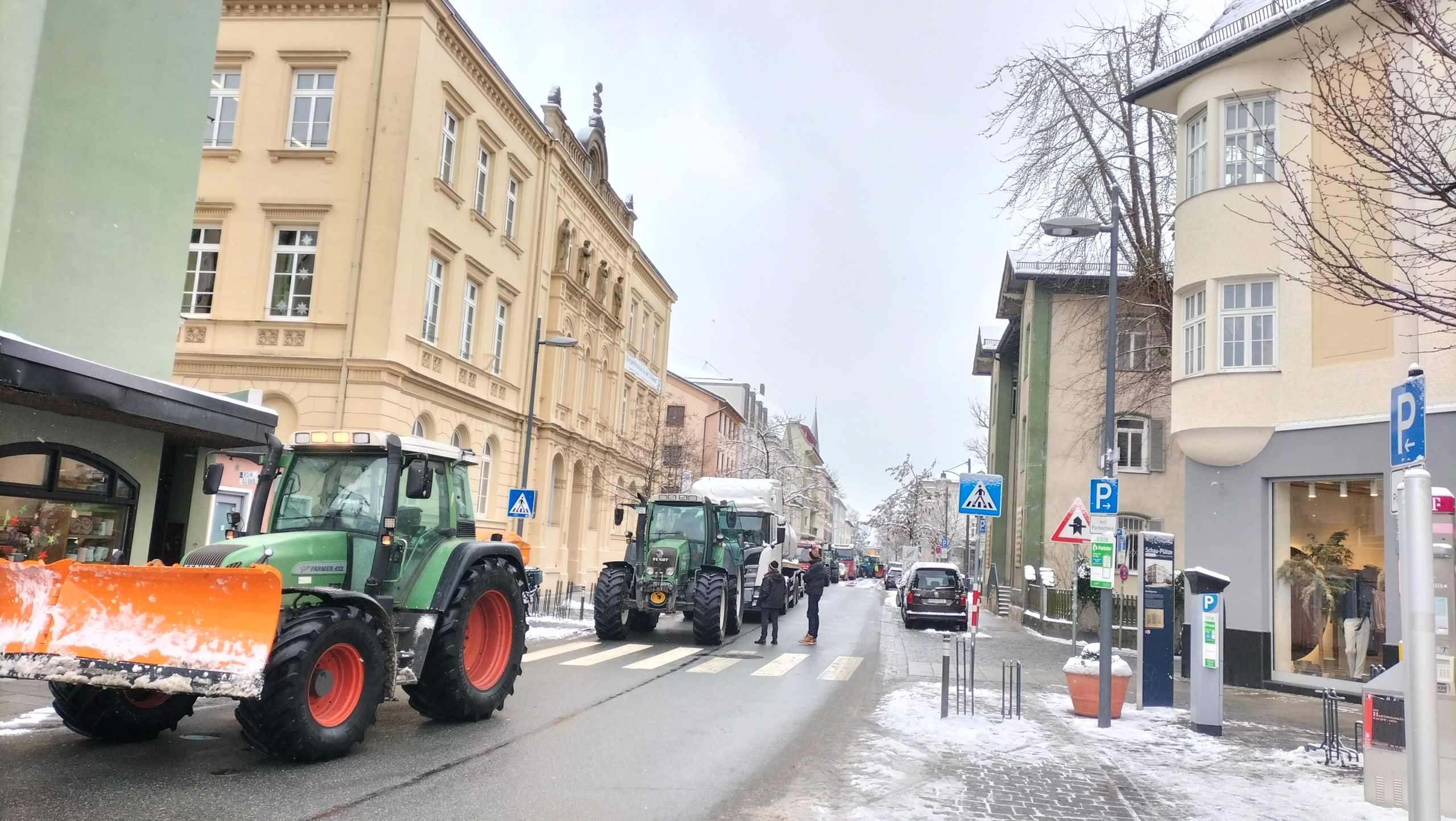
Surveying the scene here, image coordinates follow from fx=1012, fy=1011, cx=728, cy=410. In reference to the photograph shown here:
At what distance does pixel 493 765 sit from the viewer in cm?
763

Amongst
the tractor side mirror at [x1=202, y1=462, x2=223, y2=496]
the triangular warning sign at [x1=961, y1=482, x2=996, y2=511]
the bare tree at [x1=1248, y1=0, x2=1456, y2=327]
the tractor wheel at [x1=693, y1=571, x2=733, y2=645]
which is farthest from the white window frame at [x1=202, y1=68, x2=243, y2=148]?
the bare tree at [x1=1248, y1=0, x2=1456, y2=327]

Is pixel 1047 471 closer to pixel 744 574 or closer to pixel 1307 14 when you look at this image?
pixel 744 574

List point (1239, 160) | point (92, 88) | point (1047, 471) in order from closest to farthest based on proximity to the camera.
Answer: point (92, 88) < point (1239, 160) < point (1047, 471)

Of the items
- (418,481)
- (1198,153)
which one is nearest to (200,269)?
(418,481)

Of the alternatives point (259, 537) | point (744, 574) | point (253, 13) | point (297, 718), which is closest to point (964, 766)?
point (297, 718)

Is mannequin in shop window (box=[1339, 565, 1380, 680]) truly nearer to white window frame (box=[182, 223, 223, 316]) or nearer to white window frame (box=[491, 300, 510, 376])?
white window frame (box=[491, 300, 510, 376])

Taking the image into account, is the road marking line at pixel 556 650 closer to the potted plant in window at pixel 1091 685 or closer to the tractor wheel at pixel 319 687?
the tractor wheel at pixel 319 687

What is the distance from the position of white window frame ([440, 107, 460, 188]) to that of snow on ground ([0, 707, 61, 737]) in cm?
1741

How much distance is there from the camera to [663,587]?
18.3 metres

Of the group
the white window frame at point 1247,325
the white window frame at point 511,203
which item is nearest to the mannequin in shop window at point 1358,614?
the white window frame at point 1247,325

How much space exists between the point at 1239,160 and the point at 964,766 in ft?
37.4

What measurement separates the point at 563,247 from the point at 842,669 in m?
20.5

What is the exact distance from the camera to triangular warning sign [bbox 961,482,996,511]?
15.4 m

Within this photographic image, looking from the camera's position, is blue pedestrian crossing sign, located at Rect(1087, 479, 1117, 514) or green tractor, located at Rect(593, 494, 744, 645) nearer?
blue pedestrian crossing sign, located at Rect(1087, 479, 1117, 514)
